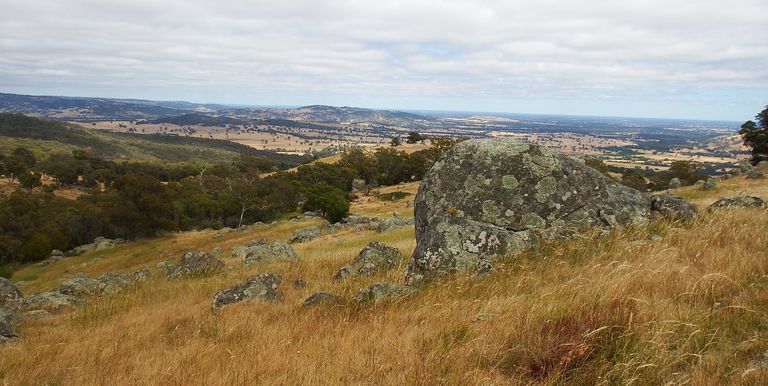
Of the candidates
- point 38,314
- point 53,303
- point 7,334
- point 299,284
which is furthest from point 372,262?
point 53,303

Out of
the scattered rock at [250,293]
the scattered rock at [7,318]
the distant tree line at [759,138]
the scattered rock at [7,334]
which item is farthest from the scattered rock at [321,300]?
the distant tree line at [759,138]

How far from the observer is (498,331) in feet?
14.8

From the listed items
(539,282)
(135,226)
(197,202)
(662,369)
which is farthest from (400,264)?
(197,202)

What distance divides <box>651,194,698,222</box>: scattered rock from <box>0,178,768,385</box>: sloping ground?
183cm

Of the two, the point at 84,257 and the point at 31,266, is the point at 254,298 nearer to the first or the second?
the point at 84,257

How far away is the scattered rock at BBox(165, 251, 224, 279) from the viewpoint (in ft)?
41.2

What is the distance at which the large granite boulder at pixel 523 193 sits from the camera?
9914mm

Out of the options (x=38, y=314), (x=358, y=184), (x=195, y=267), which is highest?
(x=195, y=267)

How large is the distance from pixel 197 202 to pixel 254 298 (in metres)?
74.2

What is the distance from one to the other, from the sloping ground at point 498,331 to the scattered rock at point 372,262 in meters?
1.31

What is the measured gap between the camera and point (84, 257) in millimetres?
50906

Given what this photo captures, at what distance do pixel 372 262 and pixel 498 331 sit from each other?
5.76 metres

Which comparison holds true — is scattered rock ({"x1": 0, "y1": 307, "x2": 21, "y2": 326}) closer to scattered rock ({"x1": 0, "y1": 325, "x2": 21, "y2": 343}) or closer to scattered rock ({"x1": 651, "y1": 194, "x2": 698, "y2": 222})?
scattered rock ({"x1": 0, "y1": 325, "x2": 21, "y2": 343})

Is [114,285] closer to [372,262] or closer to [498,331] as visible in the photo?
[372,262]
